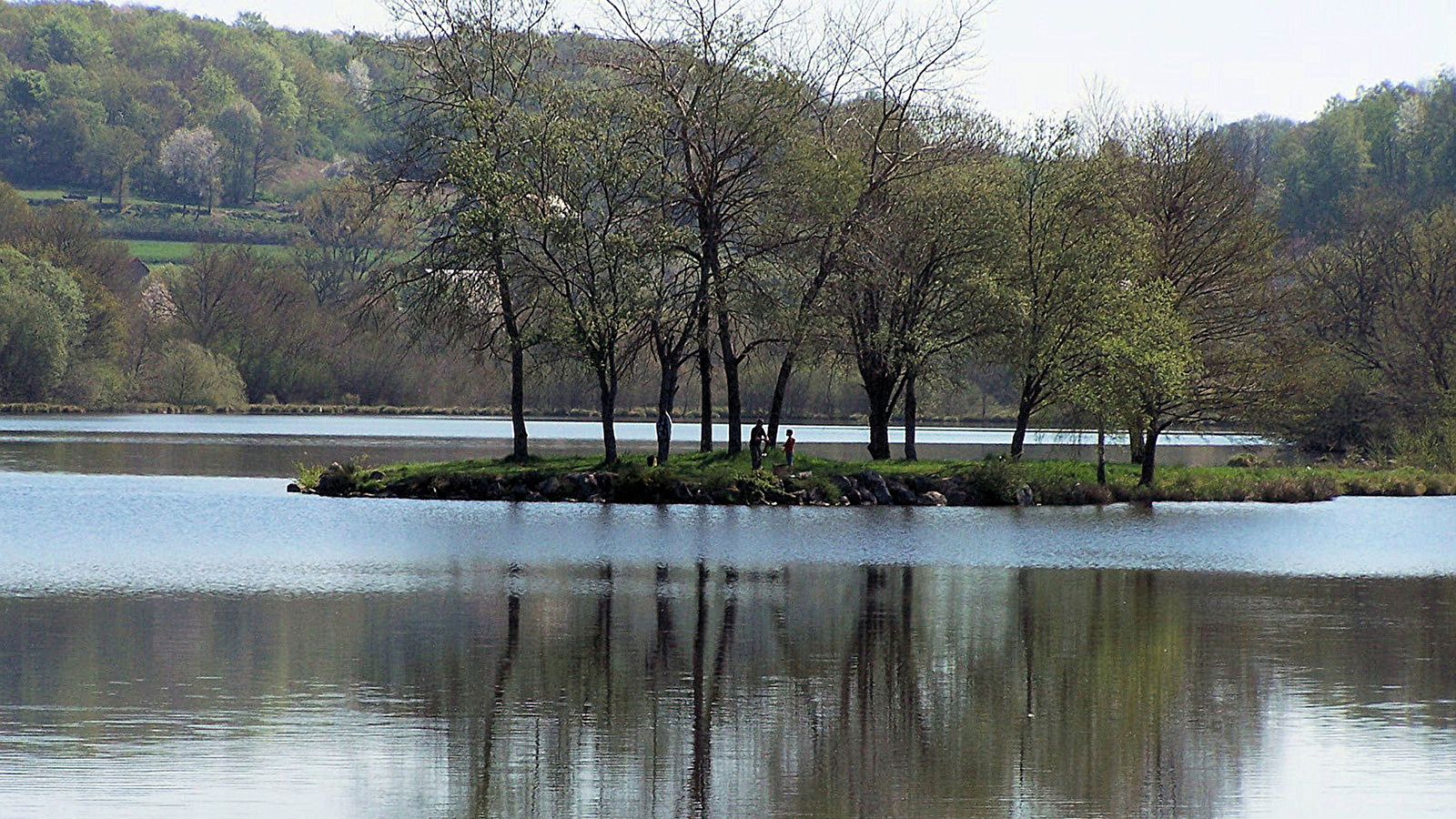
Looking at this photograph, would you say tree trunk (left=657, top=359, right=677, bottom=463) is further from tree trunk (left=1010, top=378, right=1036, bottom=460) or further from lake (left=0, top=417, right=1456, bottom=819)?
lake (left=0, top=417, right=1456, bottom=819)

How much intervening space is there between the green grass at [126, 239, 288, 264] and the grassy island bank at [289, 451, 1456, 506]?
93.8 m

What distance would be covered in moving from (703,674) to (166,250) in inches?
5228

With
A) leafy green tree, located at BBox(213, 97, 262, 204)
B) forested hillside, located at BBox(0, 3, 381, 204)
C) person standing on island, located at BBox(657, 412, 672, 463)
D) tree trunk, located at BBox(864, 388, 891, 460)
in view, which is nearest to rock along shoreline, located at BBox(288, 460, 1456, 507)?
person standing on island, located at BBox(657, 412, 672, 463)

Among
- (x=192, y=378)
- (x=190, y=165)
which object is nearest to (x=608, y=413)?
(x=192, y=378)

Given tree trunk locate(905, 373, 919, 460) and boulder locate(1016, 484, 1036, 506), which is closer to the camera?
boulder locate(1016, 484, 1036, 506)

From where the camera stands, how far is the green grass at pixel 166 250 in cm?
13475

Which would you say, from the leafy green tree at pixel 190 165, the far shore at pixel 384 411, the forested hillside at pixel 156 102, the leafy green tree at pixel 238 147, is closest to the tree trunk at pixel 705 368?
the far shore at pixel 384 411

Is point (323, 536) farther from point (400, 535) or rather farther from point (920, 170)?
point (920, 170)

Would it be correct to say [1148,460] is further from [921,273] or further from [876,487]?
[876,487]

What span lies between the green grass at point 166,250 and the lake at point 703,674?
107 metres

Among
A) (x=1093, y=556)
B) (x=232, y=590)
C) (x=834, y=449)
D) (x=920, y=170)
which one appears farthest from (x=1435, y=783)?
(x=834, y=449)

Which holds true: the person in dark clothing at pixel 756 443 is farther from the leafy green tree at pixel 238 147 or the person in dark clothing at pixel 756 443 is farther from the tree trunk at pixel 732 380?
the leafy green tree at pixel 238 147

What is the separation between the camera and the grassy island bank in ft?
139

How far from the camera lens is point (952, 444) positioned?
74625 mm
